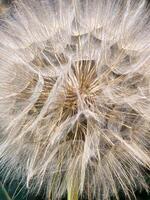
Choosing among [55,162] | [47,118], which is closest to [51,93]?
[47,118]

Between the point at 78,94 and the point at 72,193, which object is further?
the point at 72,193

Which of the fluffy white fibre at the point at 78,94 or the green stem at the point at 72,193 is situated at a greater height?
the fluffy white fibre at the point at 78,94

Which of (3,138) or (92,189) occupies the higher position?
(3,138)

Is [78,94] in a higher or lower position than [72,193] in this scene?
higher

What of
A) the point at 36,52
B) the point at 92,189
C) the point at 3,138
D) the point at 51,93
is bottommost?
the point at 92,189

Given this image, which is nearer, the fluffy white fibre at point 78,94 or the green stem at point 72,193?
the fluffy white fibre at point 78,94

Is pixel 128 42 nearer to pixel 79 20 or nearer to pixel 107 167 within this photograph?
pixel 79 20

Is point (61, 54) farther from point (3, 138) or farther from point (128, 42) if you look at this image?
point (3, 138)

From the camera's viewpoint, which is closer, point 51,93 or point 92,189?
point 51,93
